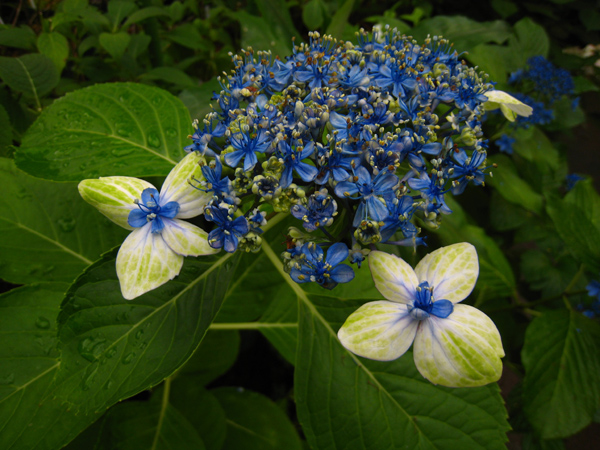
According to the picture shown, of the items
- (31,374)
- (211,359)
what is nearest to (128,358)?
(31,374)

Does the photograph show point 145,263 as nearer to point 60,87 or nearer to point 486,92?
point 486,92

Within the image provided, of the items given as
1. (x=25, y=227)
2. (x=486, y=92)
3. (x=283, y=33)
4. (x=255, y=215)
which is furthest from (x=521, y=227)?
(x=25, y=227)

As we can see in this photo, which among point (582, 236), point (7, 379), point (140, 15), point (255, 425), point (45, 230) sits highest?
point (140, 15)

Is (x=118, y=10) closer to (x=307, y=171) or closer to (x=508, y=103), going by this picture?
(x=307, y=171)

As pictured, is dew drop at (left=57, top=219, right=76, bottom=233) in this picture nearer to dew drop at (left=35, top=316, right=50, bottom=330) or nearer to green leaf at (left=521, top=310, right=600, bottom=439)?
dew drop at (left=35, top=316, right=50, bottom=330)

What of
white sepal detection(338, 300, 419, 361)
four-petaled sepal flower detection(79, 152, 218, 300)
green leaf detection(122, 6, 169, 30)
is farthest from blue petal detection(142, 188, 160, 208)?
green leaf detection(122, 6, 169, 30)

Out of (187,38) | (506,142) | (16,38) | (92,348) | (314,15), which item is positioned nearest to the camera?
(92,348)

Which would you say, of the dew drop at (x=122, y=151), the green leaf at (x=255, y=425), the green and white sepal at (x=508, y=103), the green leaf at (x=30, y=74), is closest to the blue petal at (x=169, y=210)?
the dew drop at (x=122, y=151)
